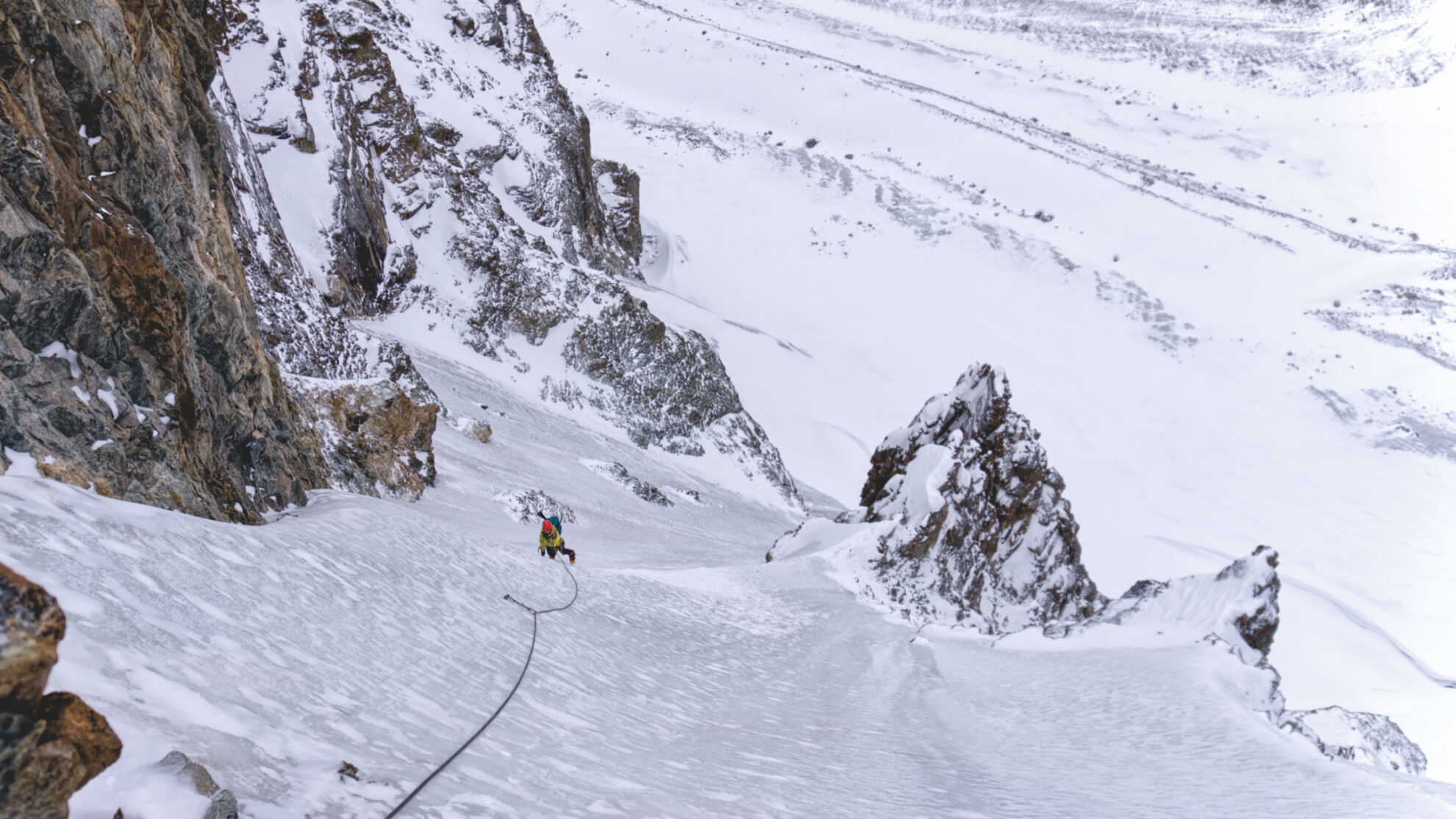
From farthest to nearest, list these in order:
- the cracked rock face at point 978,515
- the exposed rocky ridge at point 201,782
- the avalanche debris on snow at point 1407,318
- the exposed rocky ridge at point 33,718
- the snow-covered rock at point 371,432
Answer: the avalanche debris on snow at point 1407,318 → the cracked rock face at point 978,515 → the snow-covered rock at point 371,432 → the exposed rocky ridge at point 201,782 → the exposed rocky ridge at point 33,718

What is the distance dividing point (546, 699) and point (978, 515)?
45.7 ft

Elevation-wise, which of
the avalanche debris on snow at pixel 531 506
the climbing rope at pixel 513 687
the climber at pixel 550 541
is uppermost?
the climbing rope at pixel 513 687

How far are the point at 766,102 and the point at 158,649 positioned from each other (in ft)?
187

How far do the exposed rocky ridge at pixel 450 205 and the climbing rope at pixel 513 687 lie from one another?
1539 cm

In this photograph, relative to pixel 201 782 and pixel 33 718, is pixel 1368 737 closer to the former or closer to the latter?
pixel 201 782

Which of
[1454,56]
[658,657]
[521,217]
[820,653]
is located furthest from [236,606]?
[1454,56]

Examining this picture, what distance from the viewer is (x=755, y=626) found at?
37.2 ft

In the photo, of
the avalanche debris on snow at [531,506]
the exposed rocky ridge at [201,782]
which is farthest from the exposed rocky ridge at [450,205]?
the exposed rocky ridge at [201,782]

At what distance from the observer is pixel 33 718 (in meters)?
2.00

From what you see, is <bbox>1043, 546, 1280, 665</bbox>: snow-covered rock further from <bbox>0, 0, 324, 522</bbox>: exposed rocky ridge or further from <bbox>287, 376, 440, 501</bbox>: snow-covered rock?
<bbox>0, 0, 324, 522</bbox>: exposed rocky ridge

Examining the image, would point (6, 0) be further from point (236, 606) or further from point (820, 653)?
point (820, 653)

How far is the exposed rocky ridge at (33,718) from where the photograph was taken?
75.0 inches

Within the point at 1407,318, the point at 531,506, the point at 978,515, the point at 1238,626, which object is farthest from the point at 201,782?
the point at 1407,318

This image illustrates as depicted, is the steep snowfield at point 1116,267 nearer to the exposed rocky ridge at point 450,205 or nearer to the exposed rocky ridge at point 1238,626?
the exposed rocky ridge at point 450,205
